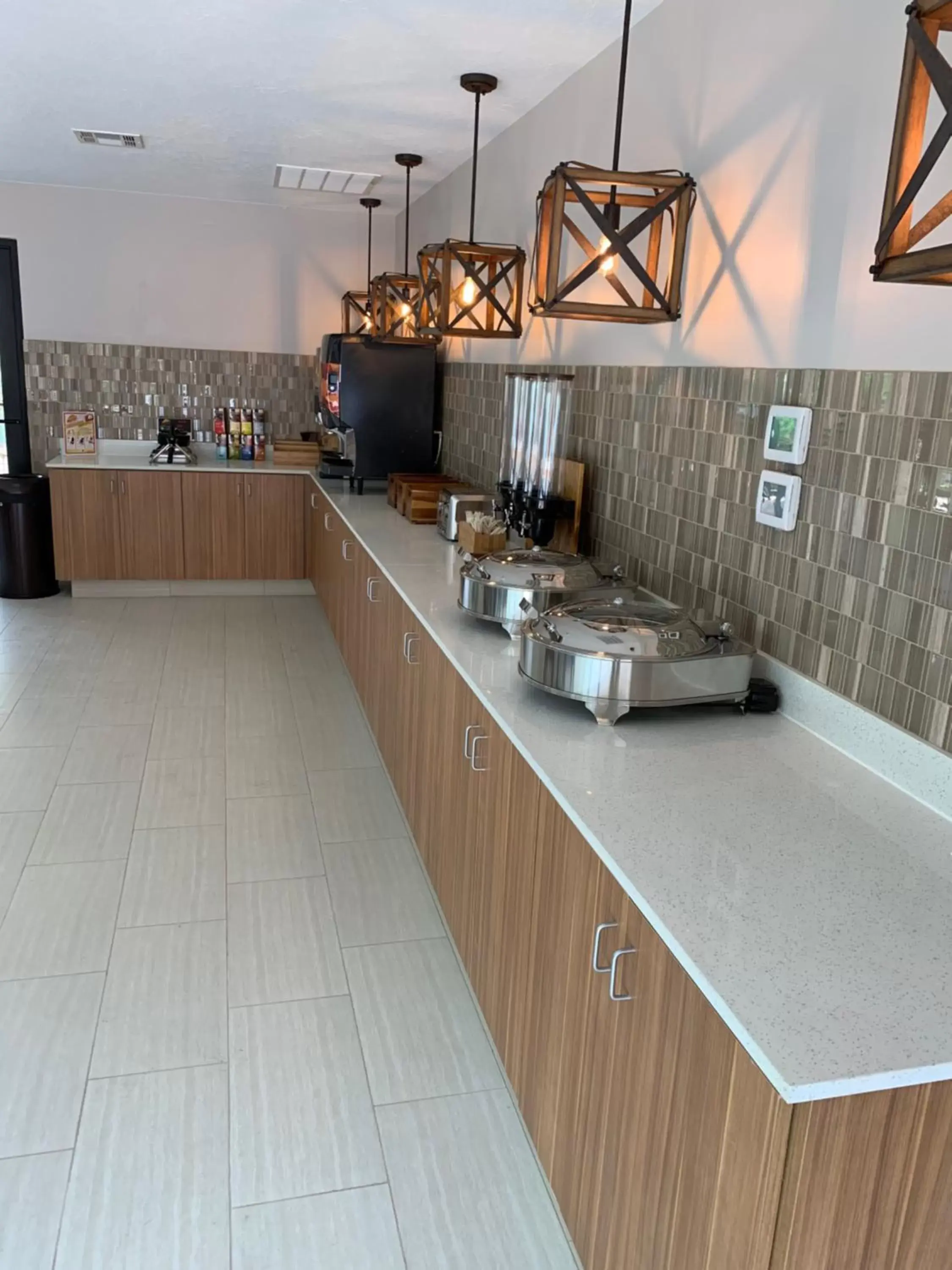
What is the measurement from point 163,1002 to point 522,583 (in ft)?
4.22

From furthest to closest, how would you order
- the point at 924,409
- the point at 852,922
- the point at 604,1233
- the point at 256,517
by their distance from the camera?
the point at 256,517 → the point at 924,409 → the point at 604,1233 → the point at 852,922

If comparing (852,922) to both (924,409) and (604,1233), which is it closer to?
(604,1233)

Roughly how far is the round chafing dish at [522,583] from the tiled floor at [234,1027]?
2.85 ft

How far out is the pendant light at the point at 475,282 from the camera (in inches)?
130

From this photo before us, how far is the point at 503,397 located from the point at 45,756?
2.26 metres

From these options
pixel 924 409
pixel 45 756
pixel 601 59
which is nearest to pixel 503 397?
pixel 601 59

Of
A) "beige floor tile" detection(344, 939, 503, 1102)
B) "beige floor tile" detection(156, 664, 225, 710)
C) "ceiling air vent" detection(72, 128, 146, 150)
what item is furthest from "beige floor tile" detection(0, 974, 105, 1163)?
"ceiling air vent" detection(72, 128, 146, 150)

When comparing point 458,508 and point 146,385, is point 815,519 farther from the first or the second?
point 146,385

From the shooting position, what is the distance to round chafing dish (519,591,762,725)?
1.74m

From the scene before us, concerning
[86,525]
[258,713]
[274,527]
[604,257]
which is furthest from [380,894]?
[86,525]

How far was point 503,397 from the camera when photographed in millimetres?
3883

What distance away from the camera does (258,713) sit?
394 cm

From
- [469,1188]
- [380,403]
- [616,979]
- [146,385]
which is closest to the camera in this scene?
[616,979]

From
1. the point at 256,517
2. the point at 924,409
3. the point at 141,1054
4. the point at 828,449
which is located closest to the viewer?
the point at 924,409
